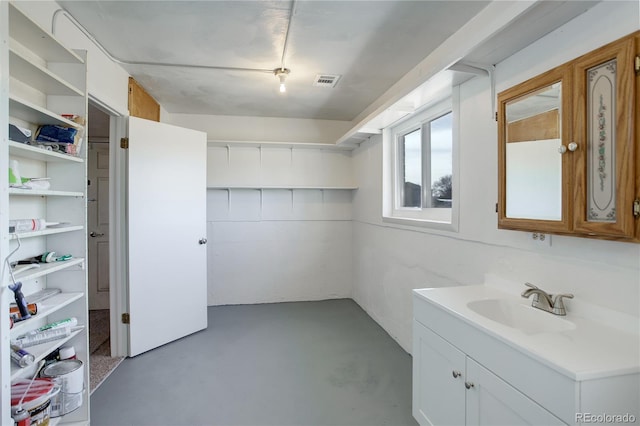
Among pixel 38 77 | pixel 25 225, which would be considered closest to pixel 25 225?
pixel 25 225

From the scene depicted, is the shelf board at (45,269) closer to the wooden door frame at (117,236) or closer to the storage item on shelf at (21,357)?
the storage item on shelf at (21,357)

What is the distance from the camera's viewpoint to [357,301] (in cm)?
425

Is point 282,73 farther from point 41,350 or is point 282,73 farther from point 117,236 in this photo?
point 41,350

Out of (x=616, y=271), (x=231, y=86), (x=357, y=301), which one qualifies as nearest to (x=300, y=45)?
(x=231, y=86)

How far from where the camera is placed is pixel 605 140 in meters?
1.11

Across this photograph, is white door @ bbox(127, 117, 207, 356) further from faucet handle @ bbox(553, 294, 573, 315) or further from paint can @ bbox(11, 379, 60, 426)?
faucet handle @ bbox(553, 294, 573, 315)

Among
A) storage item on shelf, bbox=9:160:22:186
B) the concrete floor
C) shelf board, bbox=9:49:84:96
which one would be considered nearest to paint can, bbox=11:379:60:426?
the concrete floor

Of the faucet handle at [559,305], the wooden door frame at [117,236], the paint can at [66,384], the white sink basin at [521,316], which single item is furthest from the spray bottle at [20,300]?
the faucet handle at [559,305]

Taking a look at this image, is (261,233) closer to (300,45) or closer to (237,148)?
(237,148)

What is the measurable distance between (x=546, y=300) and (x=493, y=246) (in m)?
0.46

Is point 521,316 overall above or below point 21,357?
above

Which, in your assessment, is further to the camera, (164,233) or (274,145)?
(274,145)

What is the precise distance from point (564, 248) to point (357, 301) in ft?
10.2

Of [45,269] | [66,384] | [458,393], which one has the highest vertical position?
[45,269]
